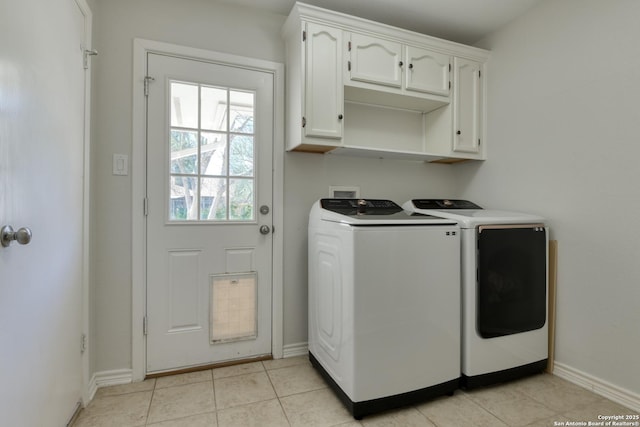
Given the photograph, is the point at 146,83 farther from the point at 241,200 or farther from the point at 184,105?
the point at 241,200

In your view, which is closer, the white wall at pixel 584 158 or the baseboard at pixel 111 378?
the white wall at pixel 584 158

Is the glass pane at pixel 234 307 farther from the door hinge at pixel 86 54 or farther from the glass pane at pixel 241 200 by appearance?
the door hinge at pixel 86 54

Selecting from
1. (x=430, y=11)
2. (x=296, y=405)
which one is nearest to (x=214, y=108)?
(x=430, y=11)

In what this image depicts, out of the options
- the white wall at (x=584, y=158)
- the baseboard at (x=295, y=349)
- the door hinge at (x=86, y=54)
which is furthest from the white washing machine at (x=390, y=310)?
the door hinge at (x=86, y=54)

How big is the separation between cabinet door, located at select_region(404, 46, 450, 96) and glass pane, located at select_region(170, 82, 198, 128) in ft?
4.73

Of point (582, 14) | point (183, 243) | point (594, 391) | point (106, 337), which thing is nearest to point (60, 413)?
point (106, 337)

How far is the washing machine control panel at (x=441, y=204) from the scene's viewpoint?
225 centimetres

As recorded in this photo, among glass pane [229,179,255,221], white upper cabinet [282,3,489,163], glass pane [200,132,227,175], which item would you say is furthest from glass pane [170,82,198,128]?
white upper cabinet [282,3,489,163]

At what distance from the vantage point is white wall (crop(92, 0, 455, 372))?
6.01 feet

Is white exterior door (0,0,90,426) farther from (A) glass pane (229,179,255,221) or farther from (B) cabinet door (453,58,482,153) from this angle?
(B) cabinet door (453,58,482,153)

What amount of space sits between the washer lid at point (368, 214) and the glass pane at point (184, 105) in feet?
3.23

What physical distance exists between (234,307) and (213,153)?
1032 millimetres

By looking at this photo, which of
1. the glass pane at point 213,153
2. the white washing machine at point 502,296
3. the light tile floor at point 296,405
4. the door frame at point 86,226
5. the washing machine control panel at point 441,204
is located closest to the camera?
the light tile floor at point 296,405

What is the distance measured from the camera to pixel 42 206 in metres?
1.23
